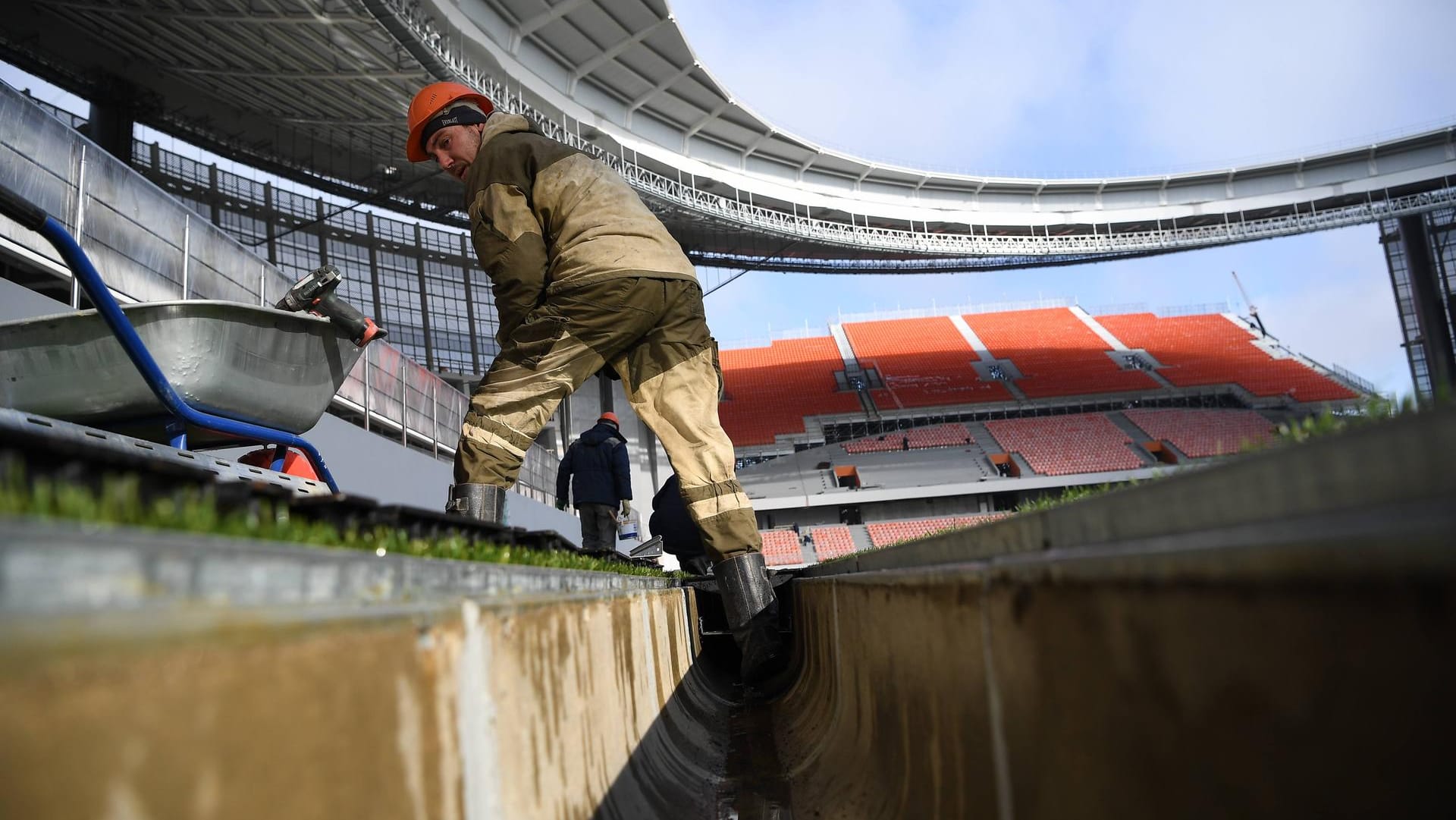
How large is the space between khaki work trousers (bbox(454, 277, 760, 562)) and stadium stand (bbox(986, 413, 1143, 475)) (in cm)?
2908

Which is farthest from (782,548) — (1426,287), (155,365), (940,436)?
(155,365)

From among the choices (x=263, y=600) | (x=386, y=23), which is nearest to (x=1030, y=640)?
(x=263, y=600)

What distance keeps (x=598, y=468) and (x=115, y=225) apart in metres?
3.70

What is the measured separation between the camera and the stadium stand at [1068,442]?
99.2ft

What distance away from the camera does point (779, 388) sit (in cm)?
3622

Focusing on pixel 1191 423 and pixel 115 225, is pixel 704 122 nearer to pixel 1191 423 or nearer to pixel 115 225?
pixel 1191 423

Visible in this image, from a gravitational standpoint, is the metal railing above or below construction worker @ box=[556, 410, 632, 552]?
above

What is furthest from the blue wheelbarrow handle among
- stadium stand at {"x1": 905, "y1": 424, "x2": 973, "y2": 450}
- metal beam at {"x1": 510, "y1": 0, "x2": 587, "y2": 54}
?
stadium stand at {"x1": 905, "y1": 424, "x2": 973, "y2": 450}

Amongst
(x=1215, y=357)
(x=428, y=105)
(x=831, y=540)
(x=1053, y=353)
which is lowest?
Result: (x=831, y=540)

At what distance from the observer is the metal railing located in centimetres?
459

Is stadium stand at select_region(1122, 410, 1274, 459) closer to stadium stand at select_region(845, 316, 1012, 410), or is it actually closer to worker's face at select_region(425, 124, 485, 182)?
stadium stand at select_region(845, 316, 1012, 410)

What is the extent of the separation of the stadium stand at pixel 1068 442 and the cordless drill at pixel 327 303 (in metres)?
29.2

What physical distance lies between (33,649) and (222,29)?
18651 millimetres

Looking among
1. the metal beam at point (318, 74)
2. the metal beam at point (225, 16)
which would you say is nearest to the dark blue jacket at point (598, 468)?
the metal beam at point (225, 16)
